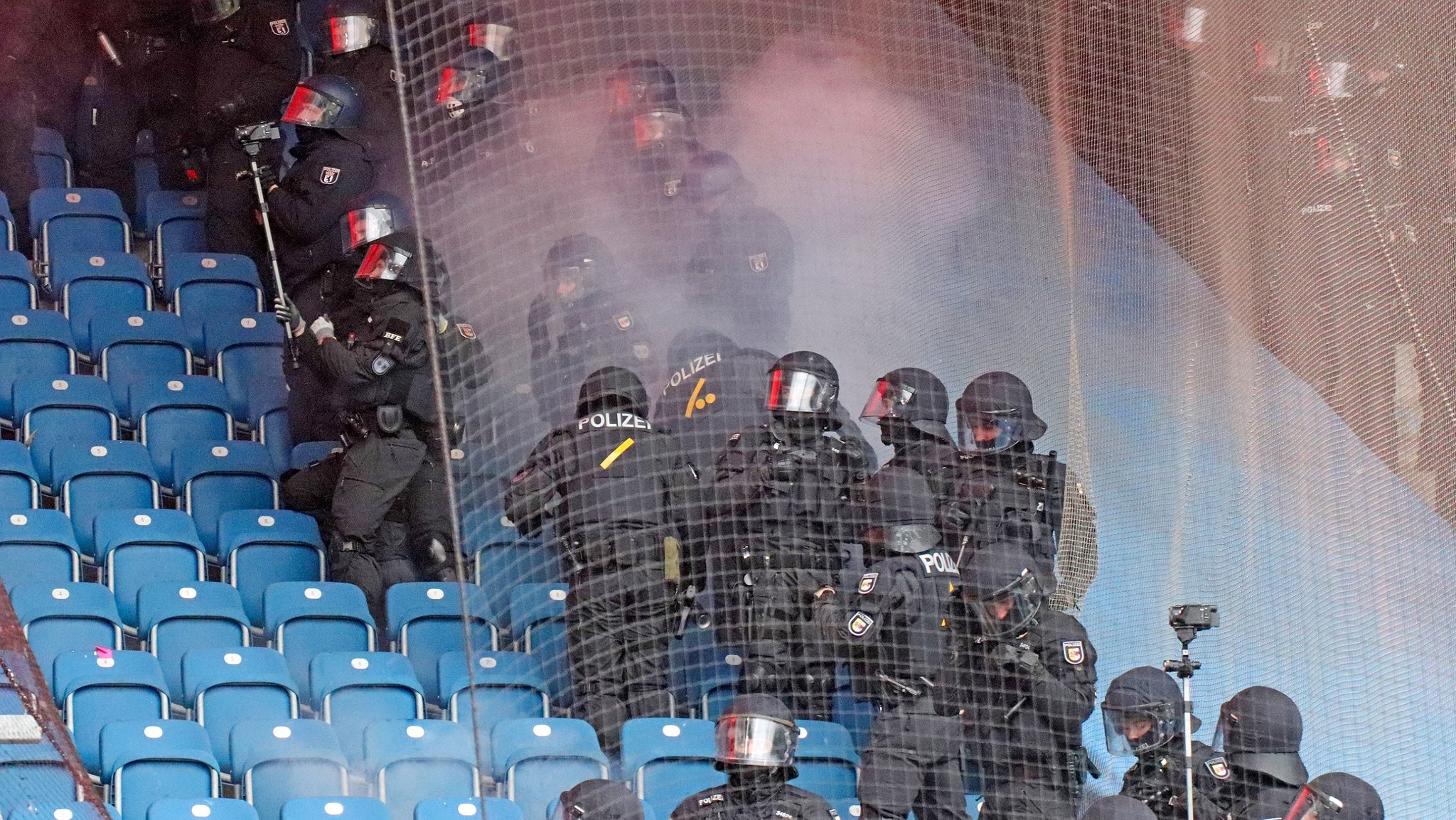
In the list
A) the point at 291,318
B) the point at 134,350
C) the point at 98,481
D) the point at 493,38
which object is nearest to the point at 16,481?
the point at 98,481

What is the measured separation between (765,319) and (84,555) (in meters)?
2.47

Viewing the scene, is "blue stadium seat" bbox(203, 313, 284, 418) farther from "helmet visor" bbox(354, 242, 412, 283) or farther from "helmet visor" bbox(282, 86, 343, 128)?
"helmet visor" bbox(354, 242, 412, 283)

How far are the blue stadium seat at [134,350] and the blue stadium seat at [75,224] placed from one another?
52 centimetres

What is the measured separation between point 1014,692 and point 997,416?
3.19 ft

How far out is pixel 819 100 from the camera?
27.7 feet

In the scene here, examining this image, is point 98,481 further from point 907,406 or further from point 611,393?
point 907,406

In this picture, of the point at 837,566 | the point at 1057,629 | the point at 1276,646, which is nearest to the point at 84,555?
the point at 837,566

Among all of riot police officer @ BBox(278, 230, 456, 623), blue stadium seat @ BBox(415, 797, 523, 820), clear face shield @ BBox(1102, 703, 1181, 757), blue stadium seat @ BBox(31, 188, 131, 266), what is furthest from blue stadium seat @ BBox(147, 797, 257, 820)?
blue stadium seat @ BBox(31, 188, 131, 266)

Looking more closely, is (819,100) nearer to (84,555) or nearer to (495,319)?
(495,319)

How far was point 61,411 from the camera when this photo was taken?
764 cm

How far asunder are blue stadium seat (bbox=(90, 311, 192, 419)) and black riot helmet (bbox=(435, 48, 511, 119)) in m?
1.28

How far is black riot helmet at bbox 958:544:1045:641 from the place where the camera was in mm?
6754

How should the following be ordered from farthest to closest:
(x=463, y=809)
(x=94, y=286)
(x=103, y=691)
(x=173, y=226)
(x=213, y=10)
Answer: (x=213, y=10) → (x=173, y=226) → (x=94, y=286) → (x=103, y=691) → (x=463, y=809)

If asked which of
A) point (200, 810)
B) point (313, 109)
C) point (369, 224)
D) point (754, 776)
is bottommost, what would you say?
point (200, 810)
